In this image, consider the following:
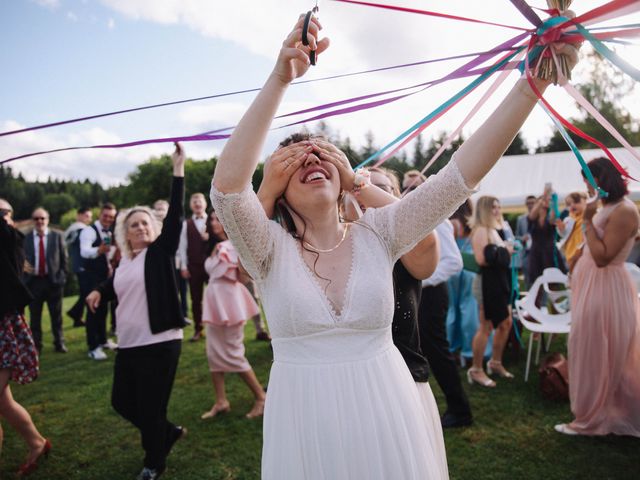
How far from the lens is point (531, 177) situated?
50.3 ft

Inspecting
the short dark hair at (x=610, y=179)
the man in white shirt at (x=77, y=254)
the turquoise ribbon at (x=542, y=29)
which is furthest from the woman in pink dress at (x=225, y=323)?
the man in white shirt at (x=77, y=254)

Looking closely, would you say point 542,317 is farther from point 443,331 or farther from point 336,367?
point 336,367

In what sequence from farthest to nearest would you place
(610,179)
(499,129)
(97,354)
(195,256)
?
1. (195,256)
2. (97,354)
3. (610,179)
4. (499,129)

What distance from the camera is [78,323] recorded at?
29.1 feet

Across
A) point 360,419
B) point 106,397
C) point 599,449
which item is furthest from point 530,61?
point 106,397

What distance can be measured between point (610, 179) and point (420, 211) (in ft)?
10.3

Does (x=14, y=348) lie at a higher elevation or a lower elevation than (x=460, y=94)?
lower

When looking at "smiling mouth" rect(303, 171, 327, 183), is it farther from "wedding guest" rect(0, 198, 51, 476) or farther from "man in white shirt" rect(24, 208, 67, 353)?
"man in white shirt" rect(24, 208, 67, 353)

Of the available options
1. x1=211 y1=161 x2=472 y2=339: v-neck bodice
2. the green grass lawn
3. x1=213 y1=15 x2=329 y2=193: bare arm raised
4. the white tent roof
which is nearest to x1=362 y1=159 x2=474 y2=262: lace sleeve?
x1=211 y1=161 x2=472 y2=339: v-neck bodice

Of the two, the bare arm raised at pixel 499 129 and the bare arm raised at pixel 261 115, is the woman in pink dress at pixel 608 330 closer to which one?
the bare arm raised at pixel 499 129

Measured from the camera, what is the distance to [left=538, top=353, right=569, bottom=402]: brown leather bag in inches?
193

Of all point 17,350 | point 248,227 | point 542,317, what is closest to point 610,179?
point 542,317

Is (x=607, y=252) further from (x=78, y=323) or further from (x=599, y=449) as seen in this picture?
(x=78, y=323)

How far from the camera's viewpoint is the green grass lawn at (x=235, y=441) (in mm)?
3701
